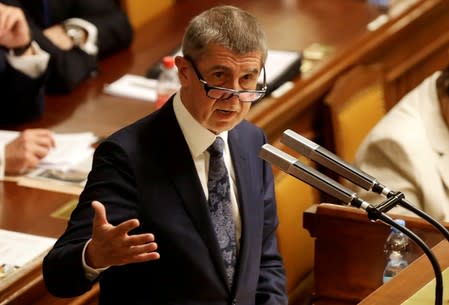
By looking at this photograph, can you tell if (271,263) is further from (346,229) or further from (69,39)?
(69,39)

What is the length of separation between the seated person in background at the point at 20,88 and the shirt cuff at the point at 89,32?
50 centimetres

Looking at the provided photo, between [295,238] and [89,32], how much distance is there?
151 cm

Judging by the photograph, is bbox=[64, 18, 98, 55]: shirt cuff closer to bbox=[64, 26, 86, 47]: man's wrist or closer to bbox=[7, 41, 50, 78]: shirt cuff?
bbox=[64, 26, 86, 47]: man's wrist

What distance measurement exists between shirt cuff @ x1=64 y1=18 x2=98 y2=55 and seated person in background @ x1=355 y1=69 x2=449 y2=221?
139 cm

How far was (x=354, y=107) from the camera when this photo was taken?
15.2 ft

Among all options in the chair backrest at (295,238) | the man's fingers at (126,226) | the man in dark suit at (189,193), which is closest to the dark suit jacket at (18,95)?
the chair backrest at (295,238)

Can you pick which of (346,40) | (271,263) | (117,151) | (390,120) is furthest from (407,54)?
(117,151)

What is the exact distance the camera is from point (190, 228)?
263 cm

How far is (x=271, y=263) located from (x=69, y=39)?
2042 millimetres

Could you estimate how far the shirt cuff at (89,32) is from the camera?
464 cm

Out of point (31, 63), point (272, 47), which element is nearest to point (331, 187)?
point (31, 63)

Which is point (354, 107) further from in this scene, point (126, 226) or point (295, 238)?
point (126, 226)

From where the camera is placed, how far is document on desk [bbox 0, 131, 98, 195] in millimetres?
3709

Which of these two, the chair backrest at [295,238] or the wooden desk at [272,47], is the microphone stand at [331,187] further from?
the chair backrest at [295,238]
